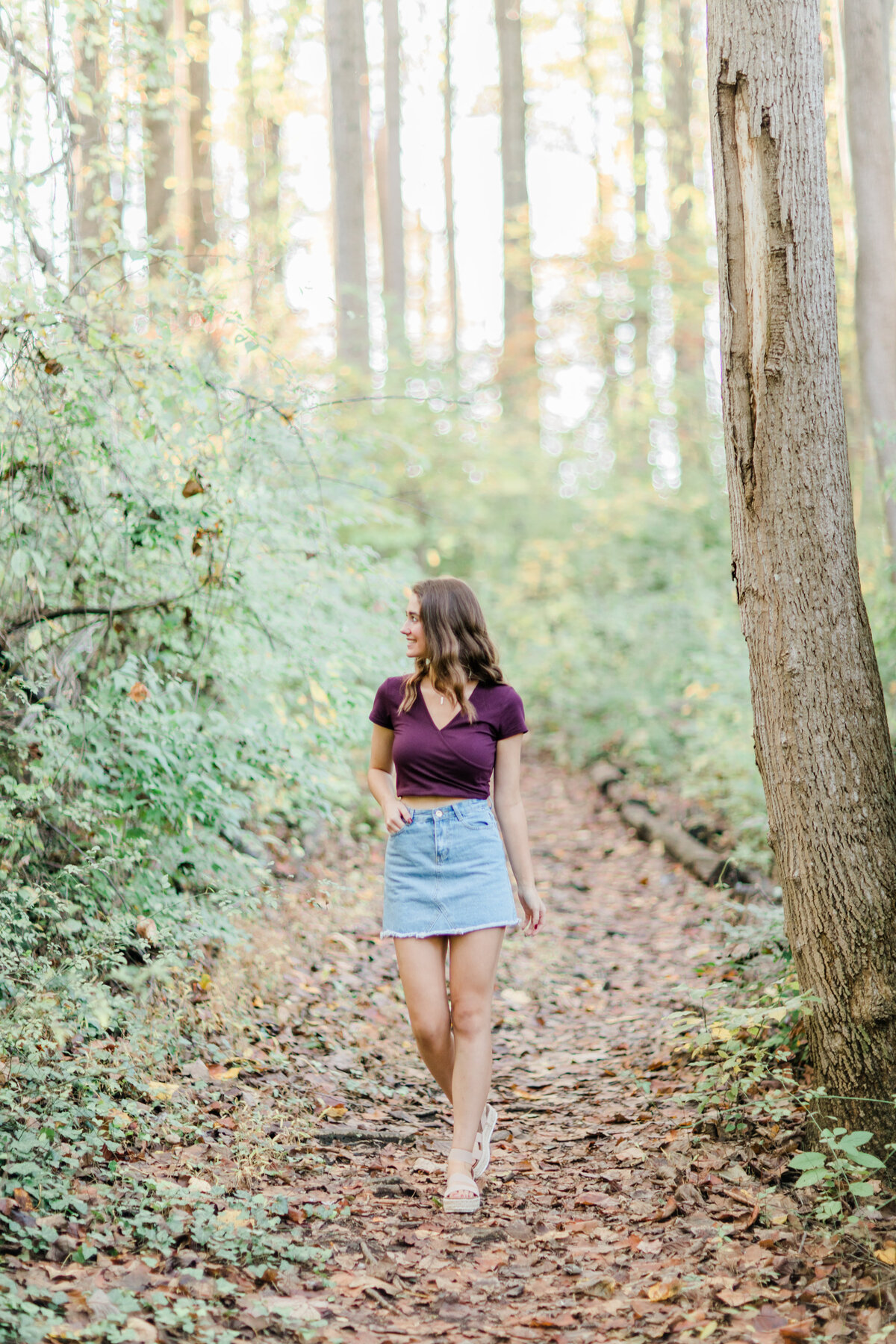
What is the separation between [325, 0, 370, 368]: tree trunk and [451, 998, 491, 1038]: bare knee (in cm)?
1240

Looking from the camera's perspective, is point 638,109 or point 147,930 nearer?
point 147,930

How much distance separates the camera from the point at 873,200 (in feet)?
31.1

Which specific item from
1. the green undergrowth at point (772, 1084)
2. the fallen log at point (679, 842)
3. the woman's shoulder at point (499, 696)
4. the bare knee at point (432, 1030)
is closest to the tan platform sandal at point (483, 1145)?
the bare knee at point (432, 1030)

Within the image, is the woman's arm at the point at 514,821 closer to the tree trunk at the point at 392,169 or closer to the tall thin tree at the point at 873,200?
the tall thin tree at the point at 873,200

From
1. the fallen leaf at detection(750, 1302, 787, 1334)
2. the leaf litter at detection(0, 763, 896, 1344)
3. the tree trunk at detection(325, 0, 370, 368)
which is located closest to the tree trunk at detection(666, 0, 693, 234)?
the tree trunk at detection(325, 0, 370, 368)

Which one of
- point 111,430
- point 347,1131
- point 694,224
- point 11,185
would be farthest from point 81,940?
point 694,224

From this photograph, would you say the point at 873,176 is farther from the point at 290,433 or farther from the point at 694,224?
the point at 694,224

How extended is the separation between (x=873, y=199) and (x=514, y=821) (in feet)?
25.6

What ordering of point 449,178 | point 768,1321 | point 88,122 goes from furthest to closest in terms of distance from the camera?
point 449,178
point 88,122
point 768,1321

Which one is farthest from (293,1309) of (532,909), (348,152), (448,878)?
(348,152)

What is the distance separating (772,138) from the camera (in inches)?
148

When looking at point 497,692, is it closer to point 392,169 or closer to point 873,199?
point 873,199

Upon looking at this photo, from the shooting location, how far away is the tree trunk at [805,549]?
12.0 feet

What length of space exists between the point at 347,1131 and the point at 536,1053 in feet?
5.19
